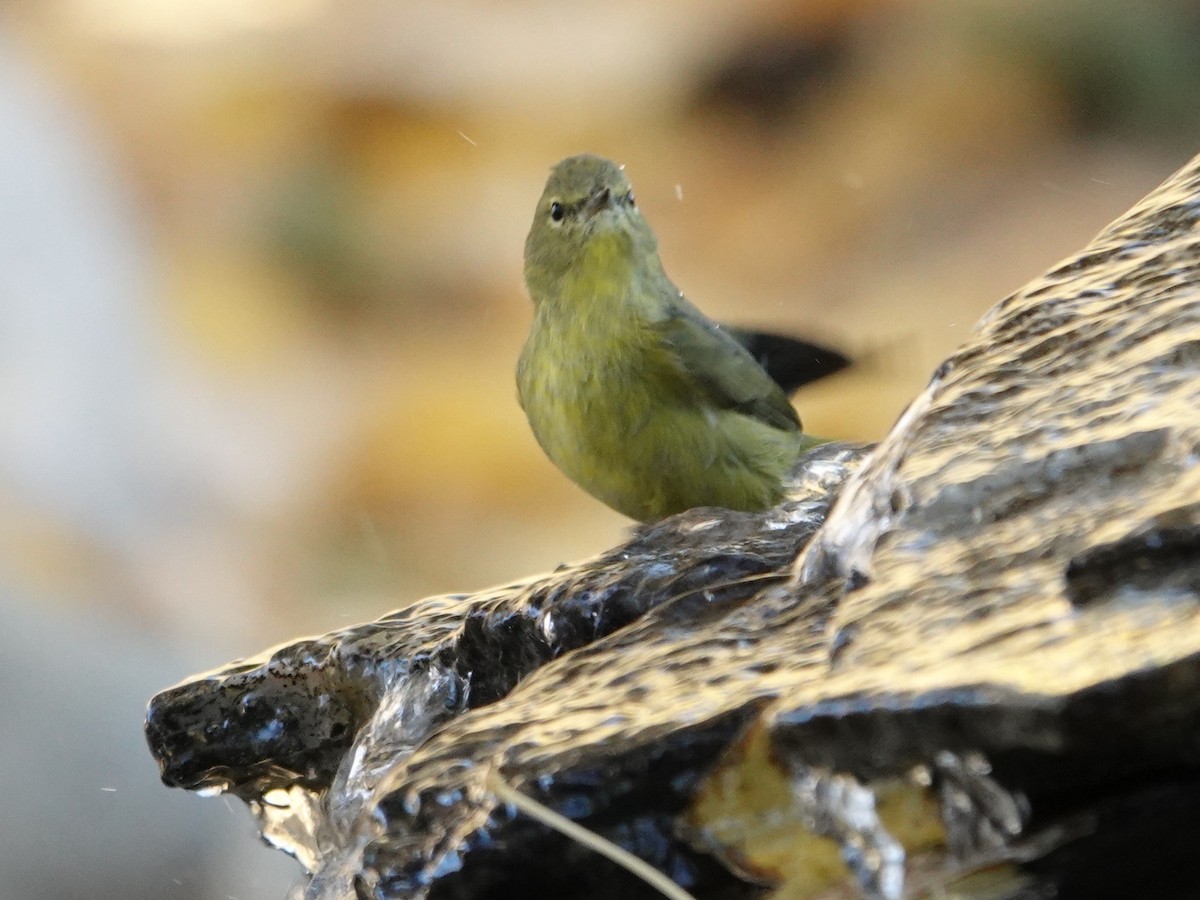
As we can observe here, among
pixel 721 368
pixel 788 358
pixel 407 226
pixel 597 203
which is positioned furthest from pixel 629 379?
pixel 407 226

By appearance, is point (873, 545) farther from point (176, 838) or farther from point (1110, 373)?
point (176, 838)

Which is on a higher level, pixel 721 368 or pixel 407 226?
pixel 407 226

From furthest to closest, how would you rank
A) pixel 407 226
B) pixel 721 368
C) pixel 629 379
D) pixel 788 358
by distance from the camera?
pixel 407 226 → pixel 788 358 → pixel 721 368 → pixel 629 379

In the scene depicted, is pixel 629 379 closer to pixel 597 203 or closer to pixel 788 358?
pixel 597 203

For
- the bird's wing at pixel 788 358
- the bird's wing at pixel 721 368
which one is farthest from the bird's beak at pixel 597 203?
the bird's wing at pixel 788 358

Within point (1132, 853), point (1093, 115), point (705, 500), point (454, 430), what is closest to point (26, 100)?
point (454, 430)
